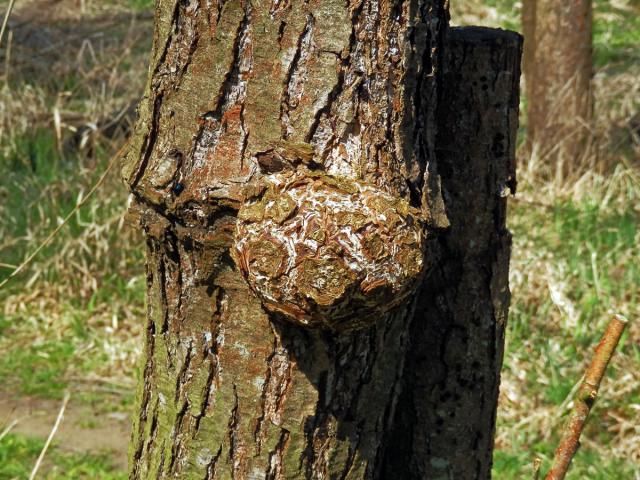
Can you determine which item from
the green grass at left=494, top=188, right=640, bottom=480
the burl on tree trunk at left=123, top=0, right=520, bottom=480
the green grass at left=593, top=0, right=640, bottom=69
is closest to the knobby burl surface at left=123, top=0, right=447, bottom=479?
the burl on tree trunk at left=123, top=0, right=520, bottom=480

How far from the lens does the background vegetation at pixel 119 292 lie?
417 cm

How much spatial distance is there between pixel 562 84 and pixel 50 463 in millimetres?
4123

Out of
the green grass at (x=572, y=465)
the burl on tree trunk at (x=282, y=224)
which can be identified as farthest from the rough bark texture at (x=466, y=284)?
the green grass at (x=572, y=465)

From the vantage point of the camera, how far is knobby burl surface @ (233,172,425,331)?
5.08 feet

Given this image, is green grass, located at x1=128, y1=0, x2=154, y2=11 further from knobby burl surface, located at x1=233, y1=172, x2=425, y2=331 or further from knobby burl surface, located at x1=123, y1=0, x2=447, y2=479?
knobby burl surface, located at x1=233, y1=172, x2=425, y2=331

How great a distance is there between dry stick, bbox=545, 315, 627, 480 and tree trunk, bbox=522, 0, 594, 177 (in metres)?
5.01

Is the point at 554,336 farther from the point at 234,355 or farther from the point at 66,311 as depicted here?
the point at 234,355

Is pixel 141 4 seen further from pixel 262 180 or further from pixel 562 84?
pixel 262 180

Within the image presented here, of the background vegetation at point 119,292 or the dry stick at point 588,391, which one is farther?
the background vegetation at point 119,292

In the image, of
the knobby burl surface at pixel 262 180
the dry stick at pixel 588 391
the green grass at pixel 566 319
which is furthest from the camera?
the green grass at pixel 566 319

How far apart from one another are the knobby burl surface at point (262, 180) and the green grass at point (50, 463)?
2135 mm

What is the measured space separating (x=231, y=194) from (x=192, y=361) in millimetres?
357

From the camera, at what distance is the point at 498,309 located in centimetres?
227

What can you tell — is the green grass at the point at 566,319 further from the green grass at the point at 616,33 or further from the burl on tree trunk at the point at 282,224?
the green grass at the point at 616,33
